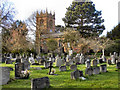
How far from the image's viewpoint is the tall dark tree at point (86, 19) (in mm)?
40969

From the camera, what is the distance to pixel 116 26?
41.8m

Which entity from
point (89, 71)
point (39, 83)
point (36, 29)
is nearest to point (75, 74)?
point (89, 71)

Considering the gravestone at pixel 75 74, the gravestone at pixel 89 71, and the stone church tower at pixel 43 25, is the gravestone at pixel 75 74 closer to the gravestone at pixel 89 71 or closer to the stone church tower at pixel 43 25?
the gravestone at pixel 89 71

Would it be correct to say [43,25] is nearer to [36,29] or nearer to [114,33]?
[36,29]

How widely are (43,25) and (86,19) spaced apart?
13.6 meters

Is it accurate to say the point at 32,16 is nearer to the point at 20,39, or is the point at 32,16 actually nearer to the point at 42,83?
the point at 20,39

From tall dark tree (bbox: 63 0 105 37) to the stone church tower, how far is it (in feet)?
15.5

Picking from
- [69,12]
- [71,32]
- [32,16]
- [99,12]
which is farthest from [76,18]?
[32,16]

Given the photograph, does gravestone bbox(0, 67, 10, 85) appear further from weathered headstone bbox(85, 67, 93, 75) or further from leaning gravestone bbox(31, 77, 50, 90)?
weathered headstone bbox(85, 67, 93, 75)

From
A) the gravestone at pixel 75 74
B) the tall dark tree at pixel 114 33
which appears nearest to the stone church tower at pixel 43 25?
the tall dark tree at pixel 114 33

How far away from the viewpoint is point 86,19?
41.8 m

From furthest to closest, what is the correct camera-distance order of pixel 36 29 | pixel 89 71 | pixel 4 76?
pixel 36 29 → pixel 89 71 → pixel 4 76

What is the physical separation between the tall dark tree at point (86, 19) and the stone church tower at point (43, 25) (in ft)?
15.5

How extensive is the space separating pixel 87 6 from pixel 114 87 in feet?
124
